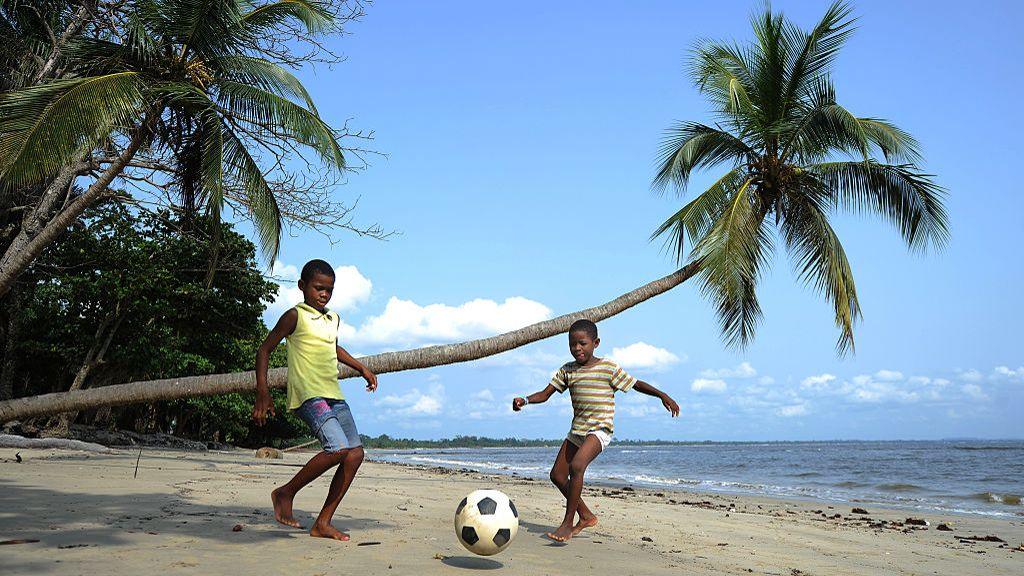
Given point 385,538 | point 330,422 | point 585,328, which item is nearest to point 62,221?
point 330,422

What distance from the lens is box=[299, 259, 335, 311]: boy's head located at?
5.57 metres

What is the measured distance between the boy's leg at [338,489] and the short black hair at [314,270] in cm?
123

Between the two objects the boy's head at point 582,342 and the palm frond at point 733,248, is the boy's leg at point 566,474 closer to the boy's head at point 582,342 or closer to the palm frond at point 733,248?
the boy's head at point 582,342

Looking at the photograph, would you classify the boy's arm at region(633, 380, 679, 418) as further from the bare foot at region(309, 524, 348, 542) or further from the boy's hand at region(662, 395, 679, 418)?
the bare foot at region(309, 524, 348, 542)

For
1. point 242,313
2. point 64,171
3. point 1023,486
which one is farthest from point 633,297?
point 1023,486

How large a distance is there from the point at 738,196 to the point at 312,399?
10172 mm

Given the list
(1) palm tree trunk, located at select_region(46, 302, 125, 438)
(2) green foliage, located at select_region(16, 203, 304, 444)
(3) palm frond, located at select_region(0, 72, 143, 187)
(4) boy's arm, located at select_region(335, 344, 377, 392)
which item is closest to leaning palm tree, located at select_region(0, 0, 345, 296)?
(3) palm frond, located at select_region(0, 72, 143, 187)

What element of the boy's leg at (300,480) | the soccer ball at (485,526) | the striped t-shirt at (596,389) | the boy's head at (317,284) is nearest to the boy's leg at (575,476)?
the striped t-shirt at (596,389)

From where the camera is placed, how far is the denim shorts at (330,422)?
5.34 metres

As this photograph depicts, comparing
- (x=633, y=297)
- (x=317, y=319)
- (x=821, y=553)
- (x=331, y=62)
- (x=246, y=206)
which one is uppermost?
(x=331, y=62)

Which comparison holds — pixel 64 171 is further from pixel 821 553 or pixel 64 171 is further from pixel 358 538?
pixel 821 553

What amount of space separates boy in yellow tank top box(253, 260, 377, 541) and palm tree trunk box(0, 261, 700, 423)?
376cm

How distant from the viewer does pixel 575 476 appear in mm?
6312

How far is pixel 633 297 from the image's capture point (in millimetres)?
12141
